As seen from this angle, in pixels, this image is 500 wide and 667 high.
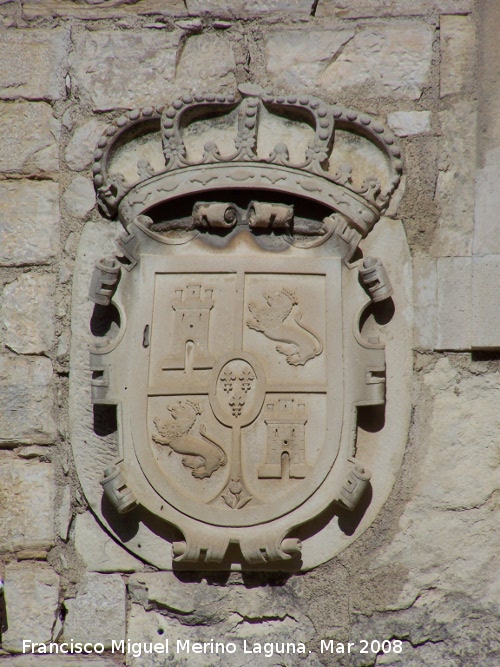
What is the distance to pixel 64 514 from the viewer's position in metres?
2.93

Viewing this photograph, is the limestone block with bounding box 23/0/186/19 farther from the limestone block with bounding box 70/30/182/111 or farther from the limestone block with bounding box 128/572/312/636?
the limestone block with bounding box 128/572/312/636

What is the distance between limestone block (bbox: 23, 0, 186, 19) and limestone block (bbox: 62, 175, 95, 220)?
22.6 inches

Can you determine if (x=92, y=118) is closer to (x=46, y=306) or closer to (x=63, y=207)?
(x=63, y=207)

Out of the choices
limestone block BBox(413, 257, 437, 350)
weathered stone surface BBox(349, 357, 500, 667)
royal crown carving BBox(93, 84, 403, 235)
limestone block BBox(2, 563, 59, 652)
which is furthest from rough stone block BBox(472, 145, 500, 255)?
limestone block BBox(2, 563, 59, 652)

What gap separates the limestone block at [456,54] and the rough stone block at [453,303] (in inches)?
22.1

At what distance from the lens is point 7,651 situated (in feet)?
9.47

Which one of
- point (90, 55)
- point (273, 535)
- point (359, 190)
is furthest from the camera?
point (90, 55)

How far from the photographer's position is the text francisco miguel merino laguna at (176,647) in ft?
9.11

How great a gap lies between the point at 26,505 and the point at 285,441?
826 mm

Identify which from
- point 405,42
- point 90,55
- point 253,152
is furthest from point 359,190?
point 90,55

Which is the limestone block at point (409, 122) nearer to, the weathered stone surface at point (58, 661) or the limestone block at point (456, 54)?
the limestone block at point (456, 54)

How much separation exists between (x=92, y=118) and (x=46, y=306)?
0.63 metres

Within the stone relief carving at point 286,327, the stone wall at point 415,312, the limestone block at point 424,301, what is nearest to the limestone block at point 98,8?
the stone wall at point 415,312

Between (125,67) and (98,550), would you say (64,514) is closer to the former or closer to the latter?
(98,550)
